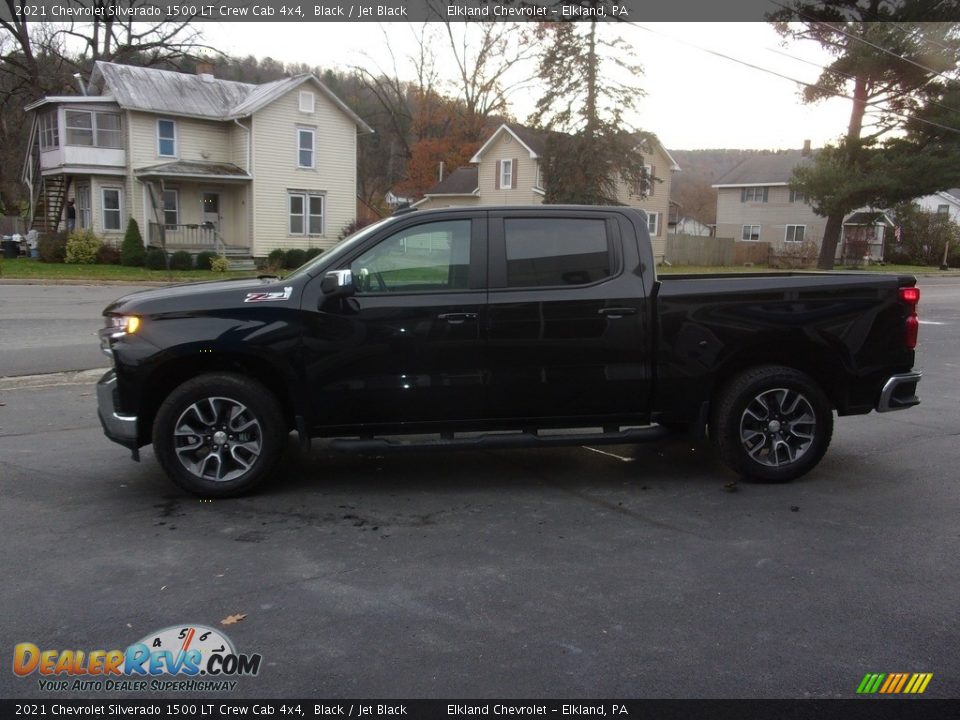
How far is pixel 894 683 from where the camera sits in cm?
313

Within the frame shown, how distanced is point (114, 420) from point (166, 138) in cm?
3142

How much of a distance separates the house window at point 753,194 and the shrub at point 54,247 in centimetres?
4426

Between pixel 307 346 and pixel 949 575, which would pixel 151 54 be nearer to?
pixel 307 346

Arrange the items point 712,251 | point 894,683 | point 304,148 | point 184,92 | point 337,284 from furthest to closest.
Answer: point 712,251 < point 304,148 < point 184,92 < point 337,284 < point 894,683

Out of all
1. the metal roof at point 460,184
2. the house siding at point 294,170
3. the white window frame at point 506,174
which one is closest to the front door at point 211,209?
the house siding at point 294,170

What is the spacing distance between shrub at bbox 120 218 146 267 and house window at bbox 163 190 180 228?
237cm

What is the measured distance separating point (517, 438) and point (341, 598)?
1943 millimetres

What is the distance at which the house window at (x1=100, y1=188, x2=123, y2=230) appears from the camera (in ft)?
107

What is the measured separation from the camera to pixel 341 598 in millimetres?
3805

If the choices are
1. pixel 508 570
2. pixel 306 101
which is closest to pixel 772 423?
pixel 508 570

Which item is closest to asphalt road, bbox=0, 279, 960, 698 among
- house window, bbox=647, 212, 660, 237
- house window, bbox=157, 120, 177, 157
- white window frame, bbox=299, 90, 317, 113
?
house window, bbox=157, 120, 177, 157

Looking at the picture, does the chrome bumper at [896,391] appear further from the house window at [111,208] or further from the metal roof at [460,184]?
the metal roof at [460,184]

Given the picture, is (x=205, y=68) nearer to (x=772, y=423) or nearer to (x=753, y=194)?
(x=753, y=194)

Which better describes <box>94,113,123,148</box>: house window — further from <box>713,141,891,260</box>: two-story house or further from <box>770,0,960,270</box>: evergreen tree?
<box>713,141,891,260</box>: two-story house
